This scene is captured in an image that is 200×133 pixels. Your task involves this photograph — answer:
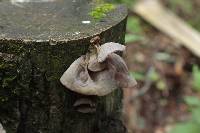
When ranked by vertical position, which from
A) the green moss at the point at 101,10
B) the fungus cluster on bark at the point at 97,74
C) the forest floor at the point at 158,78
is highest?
the green moss at the point at 101,10

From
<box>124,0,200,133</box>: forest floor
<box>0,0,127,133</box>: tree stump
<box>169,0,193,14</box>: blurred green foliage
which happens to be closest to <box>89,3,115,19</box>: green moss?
<box>0,0,127,133</box>: tree stump

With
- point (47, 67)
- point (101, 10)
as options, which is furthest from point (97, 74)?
point (101, 10)

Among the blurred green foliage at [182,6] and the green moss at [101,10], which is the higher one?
the green moss at [101,10]

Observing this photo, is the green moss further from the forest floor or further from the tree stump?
the forest floor

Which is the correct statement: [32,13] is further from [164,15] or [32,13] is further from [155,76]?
[164,15]

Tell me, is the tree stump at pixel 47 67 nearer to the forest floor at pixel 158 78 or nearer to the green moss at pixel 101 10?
the green moss at pixel 101 10

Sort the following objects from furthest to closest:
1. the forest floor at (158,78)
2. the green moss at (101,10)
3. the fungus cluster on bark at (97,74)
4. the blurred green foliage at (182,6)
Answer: the blurred green foliage at (182,6)
the forest floor at (158,78)
the green moss at (101,10)
the fungus cluster on bark at (97,74)

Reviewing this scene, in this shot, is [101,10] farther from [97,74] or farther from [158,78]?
[158,78]

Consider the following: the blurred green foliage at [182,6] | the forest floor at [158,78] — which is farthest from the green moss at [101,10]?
the blurred green foliage at [182,6]

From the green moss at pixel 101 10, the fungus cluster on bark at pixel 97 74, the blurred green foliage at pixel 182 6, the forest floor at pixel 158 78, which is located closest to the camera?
the fungus cluster on bark at pixel 97 74
